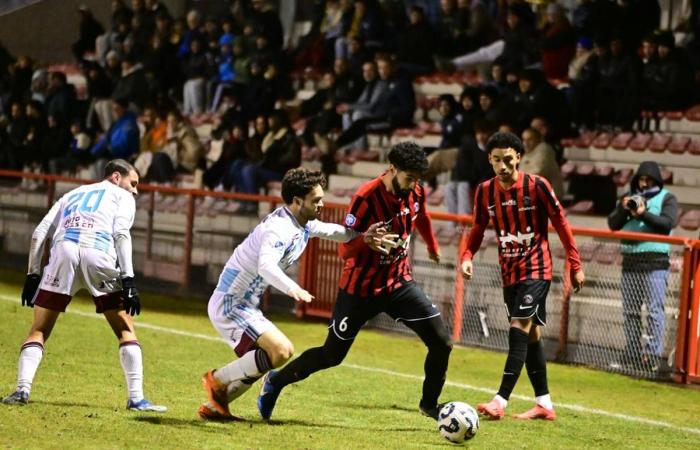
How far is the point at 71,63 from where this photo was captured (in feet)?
84.9

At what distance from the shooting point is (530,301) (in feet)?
29.1

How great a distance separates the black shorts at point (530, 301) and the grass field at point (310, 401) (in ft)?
2.40

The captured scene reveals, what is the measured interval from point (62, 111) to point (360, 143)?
616 cm

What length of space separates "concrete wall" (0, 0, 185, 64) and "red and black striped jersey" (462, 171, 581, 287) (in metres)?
13.3

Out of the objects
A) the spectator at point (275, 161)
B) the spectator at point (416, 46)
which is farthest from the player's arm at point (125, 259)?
the spectator at point (416, 46)

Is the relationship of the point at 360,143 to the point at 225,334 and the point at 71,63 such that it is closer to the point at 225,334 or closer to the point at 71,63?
the point at 71,63

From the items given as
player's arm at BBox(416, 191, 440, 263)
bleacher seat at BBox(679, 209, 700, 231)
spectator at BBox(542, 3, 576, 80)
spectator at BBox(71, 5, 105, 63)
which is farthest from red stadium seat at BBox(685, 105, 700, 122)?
spectator at BBox(71, 5, 105, 63)

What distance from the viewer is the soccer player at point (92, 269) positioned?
816 cm

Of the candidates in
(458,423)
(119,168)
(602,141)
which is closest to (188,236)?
(602,141)

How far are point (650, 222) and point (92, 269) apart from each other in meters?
5.58

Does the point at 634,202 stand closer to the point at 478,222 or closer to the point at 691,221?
the point at 478,222

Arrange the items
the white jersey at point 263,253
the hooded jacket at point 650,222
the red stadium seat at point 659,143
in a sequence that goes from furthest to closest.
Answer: the red stadium seat at point 659,143, the hooded jacket at point 650,222, the white jersey at point 263,253

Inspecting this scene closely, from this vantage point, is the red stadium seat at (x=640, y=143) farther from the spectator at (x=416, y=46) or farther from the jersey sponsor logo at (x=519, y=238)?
the jersey sponsor logo at (x=519, y=238)

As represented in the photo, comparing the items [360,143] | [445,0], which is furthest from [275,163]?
[445,0]
